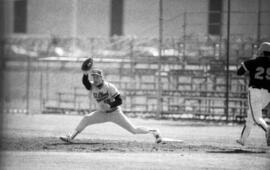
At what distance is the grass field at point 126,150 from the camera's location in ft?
29.6

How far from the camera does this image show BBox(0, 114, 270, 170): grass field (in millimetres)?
9031

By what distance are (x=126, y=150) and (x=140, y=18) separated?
45.4 feet

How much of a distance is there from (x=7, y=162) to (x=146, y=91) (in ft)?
36.4

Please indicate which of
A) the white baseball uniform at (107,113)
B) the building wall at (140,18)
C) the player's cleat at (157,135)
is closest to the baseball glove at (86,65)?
the white baseball uniform at (107,113)

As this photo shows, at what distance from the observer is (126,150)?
10.8m

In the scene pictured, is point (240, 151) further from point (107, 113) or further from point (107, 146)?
point (107, 113)

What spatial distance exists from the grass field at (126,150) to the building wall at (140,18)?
4.85m

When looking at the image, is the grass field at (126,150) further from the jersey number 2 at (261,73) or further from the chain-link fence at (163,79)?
the chain-link fence at (163,79)

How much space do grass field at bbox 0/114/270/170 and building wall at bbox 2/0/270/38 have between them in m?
4.85

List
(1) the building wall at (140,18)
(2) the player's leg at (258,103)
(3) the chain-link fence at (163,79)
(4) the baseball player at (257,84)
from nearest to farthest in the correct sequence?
(2) the player's leg at (258,103), (4) the baseball player at (257,84), (3) the chain-link fence at (163,79), (1) the building wall at (140,18)

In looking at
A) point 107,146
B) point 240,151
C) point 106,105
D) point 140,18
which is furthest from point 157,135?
point 140,18

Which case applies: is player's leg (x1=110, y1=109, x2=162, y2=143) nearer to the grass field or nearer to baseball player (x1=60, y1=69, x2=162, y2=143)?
baseball player (x1=60, y1=69, x2=162, y2=143)

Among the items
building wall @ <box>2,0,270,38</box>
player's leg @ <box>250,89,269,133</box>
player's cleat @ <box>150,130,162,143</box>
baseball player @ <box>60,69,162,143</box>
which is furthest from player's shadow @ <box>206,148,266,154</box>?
building wall @ <box>2,0,270,38</box>

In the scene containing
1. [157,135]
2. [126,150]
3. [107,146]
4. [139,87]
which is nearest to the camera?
[126,150]
